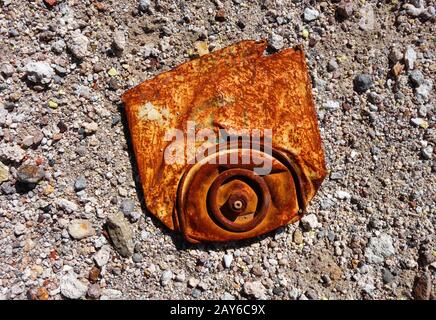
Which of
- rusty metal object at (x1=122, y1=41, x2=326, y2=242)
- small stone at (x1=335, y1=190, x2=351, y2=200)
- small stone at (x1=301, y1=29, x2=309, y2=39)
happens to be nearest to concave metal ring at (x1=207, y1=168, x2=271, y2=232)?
rusty metal object at (x1=122, y1=41, x2=326, y2=242)

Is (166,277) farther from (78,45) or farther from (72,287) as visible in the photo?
(78,45)

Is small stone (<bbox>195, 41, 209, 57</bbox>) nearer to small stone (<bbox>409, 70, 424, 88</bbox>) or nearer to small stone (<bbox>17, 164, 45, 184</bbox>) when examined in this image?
small stone (<bbox>17, 164, 45, 184</bbox>)

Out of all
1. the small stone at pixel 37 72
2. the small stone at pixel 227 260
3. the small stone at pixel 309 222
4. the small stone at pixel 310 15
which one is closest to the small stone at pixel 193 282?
the small stone at pixel 227 260

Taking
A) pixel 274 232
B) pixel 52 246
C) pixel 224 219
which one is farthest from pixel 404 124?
pixel 52 246

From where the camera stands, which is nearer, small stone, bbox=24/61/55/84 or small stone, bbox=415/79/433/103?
small stone, bbox=24/61/55/84

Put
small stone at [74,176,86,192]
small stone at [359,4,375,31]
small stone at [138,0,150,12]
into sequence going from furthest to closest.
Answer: small stone at [359,4,375,31] → small stone at [138,0,150,12] → small stone at [74,176,86,192]
